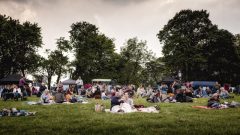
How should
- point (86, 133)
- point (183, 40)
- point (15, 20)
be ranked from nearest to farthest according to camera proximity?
point (86, 133)
point (183, 40)
point (15, 20)

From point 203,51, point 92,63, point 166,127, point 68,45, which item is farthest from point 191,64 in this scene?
point 166,127

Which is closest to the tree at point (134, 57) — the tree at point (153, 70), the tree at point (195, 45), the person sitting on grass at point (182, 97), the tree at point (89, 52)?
the tree at point (153, 70)

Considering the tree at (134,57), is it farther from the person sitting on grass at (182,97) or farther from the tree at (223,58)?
the person sitting on grass at (182,97)

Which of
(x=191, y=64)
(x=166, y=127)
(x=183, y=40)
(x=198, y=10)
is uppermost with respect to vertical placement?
(x=198, y=10)

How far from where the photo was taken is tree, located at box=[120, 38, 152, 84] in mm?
76250

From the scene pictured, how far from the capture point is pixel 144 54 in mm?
79750

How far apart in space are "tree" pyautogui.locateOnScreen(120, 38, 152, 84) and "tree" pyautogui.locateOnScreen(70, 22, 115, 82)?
32.6ft

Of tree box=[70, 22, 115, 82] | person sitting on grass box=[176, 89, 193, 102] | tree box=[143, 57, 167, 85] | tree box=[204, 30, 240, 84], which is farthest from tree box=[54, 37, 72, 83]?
person sitting on grass box=[176, 89, 193, 102]

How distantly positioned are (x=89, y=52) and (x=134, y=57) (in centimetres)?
1892

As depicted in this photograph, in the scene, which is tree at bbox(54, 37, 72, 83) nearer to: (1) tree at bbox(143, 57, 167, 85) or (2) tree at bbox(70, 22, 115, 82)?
(2) tree at bbox(70, 22, 115, 82)

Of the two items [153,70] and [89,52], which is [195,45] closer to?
[89,52]

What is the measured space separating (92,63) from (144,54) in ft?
70.9

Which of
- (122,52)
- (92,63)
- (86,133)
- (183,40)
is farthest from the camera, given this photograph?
(122,52)

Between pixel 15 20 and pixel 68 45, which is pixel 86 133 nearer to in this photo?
pixel 15 20
